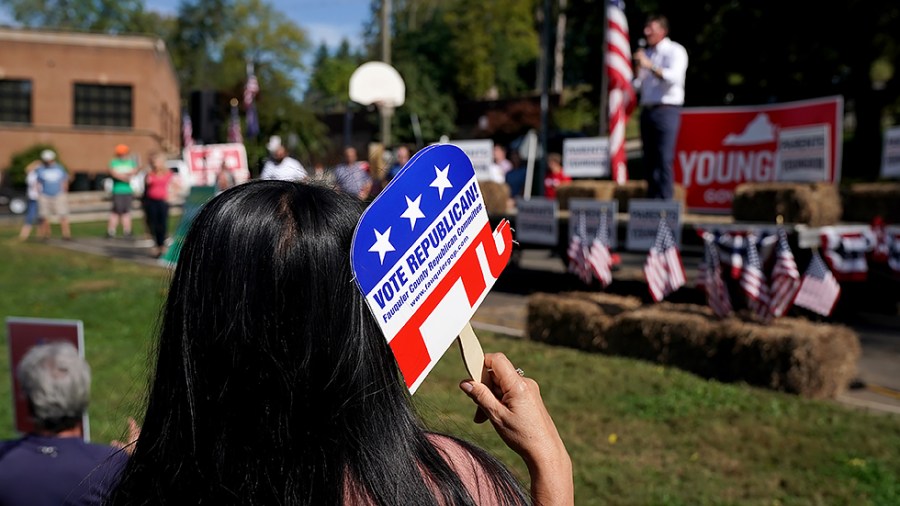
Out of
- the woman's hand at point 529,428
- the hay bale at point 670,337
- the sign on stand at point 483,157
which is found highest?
the sign on stand at point 483,157

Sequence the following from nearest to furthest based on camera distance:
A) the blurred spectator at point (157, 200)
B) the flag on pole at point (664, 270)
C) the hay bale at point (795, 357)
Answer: the hay bale at point (795, 357), the flag on pole at point (664, 270), the blurred spectator at point (157, 200)

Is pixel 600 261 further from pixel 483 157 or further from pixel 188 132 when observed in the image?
pixel 188 132

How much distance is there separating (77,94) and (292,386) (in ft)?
179

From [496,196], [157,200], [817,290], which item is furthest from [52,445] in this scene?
[157,200]

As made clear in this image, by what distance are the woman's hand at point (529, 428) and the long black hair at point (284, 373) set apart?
0.35 ft

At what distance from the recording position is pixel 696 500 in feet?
14.5

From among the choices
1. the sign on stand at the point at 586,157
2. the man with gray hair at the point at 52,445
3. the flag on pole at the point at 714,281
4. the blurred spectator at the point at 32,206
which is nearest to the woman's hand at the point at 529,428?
the man with gray hair at the point at 52,445

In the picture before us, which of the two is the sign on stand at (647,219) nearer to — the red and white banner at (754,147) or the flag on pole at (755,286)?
the flag on pole at (755,286)

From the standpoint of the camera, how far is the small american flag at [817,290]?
6891 mm

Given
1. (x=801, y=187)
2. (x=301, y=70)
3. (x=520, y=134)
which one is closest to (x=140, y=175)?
(x=520, y=134)

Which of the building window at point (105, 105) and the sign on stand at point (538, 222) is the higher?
the building window at point (105, 105)

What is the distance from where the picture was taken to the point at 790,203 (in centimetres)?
866

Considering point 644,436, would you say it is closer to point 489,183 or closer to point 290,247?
point 290,247

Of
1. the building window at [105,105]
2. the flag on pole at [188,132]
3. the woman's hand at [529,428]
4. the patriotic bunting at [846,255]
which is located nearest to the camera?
the woman's hand at [529,428]
